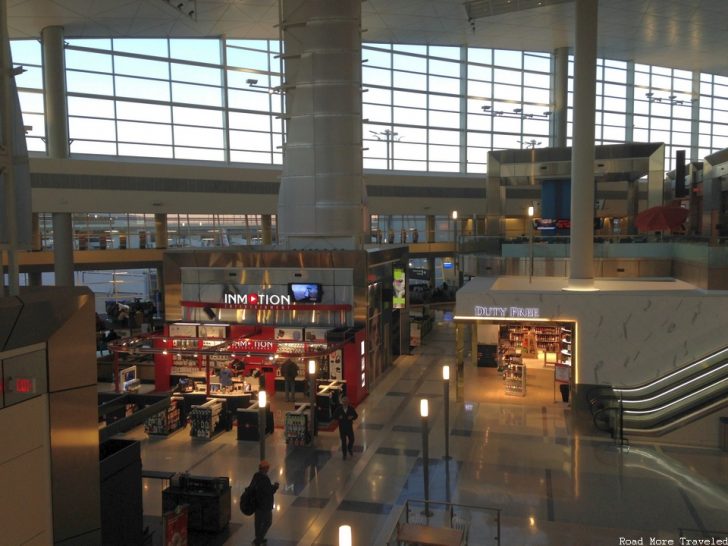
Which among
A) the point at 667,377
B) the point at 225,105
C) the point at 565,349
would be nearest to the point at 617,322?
the point at 667,377

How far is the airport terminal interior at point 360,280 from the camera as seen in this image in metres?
8.03

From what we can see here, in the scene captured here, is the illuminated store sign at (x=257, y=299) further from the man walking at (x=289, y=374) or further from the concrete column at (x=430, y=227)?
the concrete column at (x=430, y=227)

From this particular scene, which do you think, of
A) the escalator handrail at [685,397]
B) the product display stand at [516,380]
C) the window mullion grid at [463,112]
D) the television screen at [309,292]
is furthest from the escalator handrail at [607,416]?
the window mullion grid at [463,112]

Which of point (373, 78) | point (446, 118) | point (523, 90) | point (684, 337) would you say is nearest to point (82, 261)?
point (373, 78)

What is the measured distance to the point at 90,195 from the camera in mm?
27766

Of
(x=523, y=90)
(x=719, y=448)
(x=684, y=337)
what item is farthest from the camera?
(x=523, y=90)

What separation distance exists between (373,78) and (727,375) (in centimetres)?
2804

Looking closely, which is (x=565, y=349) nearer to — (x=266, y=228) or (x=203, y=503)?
(x=203, y=503)

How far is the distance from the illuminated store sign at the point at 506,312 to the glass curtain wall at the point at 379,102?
1475 centimetres

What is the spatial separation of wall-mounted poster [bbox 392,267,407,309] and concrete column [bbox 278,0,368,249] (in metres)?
3.21

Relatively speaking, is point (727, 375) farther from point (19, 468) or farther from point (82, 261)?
point (82, 261)

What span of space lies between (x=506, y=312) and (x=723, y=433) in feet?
17.4

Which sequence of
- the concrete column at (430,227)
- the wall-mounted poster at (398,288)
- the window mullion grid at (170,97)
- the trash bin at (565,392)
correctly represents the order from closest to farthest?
the trash bin at (565,392) < the wall-mounted poster at (398,288) < the window mullion grid at (170,97) < the concrete column at (430,227)

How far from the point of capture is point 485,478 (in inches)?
441
